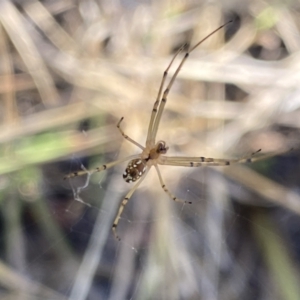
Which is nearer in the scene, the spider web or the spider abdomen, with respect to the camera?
the spider abdomen

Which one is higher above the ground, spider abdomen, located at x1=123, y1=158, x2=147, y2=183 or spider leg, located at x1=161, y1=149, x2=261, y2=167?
spider leg, located at x1=161, y1=149, x2=261, y2=167

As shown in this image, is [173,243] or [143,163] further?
[173,243]

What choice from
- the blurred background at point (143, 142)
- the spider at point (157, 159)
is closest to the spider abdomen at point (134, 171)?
the spider at point (157, 159)

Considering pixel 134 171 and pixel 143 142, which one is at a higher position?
pixel 143 142

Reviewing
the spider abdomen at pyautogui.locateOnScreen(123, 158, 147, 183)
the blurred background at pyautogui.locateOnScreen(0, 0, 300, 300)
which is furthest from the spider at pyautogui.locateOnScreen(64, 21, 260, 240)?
the blurred background at pyautogui.locateOnScreen(0, 0, 300, 300)

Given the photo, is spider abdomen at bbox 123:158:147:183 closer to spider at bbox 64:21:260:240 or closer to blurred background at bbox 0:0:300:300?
spider at bbox 64:21:260:240

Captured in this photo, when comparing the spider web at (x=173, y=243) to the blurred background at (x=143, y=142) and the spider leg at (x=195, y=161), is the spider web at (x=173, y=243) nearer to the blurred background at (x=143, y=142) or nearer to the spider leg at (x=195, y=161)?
the blurred background at (x=143, y=142)

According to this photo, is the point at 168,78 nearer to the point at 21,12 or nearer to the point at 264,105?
the point at 264,105

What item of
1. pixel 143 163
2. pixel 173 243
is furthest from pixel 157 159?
pixel 173 243

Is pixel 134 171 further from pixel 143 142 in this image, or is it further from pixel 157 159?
pixel 143 142

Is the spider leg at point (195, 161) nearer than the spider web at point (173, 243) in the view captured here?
Yes
